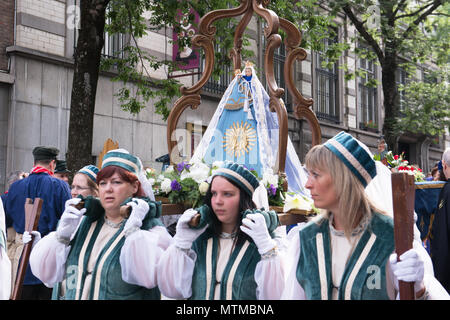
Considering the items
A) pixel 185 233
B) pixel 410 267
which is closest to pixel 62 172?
pixel 185 233

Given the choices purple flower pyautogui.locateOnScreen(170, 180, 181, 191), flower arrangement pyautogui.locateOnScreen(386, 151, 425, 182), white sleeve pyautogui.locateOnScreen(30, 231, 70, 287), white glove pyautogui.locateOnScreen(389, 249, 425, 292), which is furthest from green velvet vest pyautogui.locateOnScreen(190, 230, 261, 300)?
flower arrangement pyautogui.locateOnScreen(386, 151, 425, 182)

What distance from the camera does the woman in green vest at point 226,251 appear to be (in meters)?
3.08

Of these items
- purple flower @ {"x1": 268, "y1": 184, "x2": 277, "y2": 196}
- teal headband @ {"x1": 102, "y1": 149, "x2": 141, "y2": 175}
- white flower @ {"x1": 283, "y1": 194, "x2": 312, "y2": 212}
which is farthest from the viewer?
purple flower @ {"x1": 268, "y1": 184, "x2": 277, "y2": 196}

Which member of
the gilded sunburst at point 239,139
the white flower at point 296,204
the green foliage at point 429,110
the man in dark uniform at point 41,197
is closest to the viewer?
the white flower at point 296,204

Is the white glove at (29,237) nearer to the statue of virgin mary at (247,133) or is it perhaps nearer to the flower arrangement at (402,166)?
the statue of virgin mary at (247,133)

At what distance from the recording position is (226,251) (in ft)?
10.8

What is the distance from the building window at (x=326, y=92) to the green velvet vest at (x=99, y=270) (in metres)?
19.4

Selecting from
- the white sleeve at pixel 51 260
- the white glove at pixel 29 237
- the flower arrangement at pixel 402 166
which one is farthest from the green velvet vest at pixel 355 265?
the flower arrangement at pixel 402 166

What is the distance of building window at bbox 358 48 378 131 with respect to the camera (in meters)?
24.9

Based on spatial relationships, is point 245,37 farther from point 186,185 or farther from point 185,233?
point 185,233

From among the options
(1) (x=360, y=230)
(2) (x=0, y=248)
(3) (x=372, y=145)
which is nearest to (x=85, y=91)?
(2) (x=0, y=248)

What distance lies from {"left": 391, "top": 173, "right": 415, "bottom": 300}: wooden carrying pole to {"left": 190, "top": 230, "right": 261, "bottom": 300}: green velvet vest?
1.00 meters

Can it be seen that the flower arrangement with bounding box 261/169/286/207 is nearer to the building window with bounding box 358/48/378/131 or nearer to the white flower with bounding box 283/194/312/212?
the white flower with bounding box 283/194/312/212

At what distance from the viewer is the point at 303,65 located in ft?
70.3
